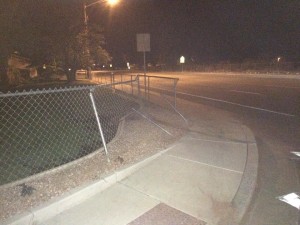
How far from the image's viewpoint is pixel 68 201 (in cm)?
425

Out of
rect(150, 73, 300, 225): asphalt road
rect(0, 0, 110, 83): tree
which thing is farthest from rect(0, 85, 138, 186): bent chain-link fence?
rect(0, 0, 110, 83): tree

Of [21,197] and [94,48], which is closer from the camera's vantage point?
[21,197]

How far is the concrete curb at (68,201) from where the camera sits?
3.79 m

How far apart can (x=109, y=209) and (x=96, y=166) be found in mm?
1367

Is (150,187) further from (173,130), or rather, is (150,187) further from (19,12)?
(19,12)

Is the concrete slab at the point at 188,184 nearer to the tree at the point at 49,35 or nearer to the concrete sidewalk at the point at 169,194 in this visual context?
the concrete sidewalk at the point at 169,194

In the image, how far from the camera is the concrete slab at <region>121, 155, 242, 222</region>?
4.16 m

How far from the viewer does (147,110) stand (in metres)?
10.9

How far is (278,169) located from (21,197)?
14.9ft

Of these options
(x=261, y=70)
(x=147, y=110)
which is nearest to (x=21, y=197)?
(x=147, y=110)

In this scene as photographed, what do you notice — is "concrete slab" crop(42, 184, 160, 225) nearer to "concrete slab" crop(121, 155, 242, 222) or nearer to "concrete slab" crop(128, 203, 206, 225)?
"concrete slab" crop(128, 203, 206, 225)

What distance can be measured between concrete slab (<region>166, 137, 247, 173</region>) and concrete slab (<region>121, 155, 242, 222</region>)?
27cm

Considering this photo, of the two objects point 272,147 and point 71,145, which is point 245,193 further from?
point 71,145

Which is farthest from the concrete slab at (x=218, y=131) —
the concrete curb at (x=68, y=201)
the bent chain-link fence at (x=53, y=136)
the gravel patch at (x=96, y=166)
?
the concrete curb at (x=68, y=201)
